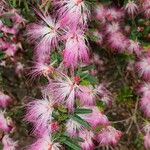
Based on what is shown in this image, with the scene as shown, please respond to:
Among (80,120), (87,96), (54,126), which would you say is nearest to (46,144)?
(54,126)

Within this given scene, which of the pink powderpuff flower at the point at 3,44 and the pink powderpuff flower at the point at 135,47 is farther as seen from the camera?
the pink powderpuff flower at the point at 135,47

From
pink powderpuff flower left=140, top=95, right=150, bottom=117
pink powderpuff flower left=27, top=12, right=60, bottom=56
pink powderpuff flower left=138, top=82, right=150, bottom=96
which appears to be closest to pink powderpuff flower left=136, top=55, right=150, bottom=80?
pink powderpuff flower left=138, top=82, right=150, bottom=96

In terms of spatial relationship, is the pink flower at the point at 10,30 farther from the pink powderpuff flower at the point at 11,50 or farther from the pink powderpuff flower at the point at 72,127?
the pink powderpuff flower at the point at 72,127

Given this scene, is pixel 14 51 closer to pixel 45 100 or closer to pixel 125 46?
pixel 125 46

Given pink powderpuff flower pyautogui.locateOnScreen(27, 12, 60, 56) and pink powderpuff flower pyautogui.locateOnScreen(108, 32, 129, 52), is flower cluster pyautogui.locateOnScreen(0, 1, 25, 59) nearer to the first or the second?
pink powderpuff flower pyautogui.locateOnScreen(27, 12, 60, 56)

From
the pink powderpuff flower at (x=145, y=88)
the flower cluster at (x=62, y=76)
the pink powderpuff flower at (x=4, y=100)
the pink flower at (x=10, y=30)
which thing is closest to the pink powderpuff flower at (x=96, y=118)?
the flower cluster at (x=62, y=76)

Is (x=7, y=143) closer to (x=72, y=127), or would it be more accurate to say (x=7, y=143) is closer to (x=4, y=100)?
(x=4, y=100)
